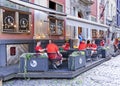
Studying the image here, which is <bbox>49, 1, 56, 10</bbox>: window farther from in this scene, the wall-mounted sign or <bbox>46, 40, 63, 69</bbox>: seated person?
<bbox>46, 40, 63, 69</bbox>: seated person

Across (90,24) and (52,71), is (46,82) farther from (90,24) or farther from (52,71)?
(90,24)

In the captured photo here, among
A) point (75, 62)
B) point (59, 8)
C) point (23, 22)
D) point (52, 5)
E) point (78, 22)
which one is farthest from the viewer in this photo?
point (59, 8)

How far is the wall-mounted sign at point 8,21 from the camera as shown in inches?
643

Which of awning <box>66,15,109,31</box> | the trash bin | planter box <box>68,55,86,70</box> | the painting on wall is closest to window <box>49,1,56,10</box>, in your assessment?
awning <box>66,15,109,31</box>

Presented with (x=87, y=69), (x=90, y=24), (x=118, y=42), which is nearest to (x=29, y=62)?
(x=87, y=69)

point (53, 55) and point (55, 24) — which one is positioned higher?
point (55, 24)

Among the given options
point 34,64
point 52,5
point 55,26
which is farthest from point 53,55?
point 52,5

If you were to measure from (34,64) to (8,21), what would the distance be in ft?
12.9

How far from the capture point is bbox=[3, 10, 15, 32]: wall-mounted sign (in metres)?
16.3

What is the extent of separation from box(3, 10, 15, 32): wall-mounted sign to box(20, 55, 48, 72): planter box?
3.23 metres

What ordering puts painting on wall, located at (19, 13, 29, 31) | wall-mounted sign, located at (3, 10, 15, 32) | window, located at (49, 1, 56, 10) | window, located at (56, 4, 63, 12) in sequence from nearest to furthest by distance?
1. wall-mounted sign, located at (3, 10, 15, 32)
2. painting on wall, located at (19, 13, 29, 31)
3. window, located at (49, 1, 56, 10)
4. window, located at (56, 4, 63, 12)

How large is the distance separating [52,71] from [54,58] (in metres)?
1.07

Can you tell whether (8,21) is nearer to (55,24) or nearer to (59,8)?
(55,24)

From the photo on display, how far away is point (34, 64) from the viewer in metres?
13.8
